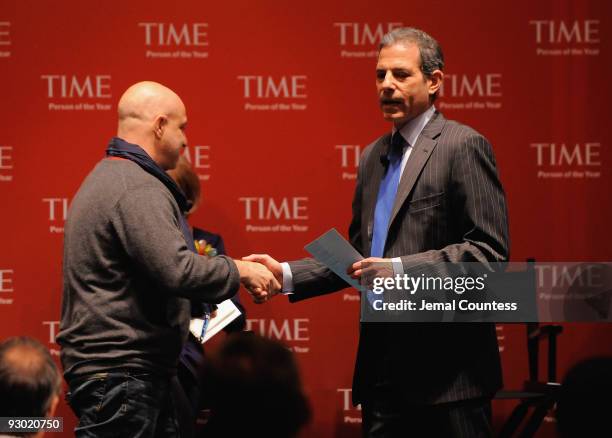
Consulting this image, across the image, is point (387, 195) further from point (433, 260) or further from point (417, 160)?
point (433, 260)

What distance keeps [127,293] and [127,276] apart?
0.20 ft

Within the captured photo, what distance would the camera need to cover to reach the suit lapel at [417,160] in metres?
3.14

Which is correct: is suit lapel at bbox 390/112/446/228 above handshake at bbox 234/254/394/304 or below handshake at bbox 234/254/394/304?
above

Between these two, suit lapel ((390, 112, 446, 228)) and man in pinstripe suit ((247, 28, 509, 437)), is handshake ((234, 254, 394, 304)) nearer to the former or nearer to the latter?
man in pinstripe suit ((247, 28, 509, 437))

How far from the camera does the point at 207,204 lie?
5.19 meters

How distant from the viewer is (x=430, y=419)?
10.0 feet

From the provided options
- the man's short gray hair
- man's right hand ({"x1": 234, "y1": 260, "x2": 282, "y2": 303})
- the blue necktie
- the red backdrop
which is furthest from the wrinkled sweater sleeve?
the red backdrop

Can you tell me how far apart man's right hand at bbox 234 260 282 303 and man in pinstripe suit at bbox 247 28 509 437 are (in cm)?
46

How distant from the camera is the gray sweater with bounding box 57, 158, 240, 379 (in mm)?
3086

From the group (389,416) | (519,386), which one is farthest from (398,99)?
(519,386)

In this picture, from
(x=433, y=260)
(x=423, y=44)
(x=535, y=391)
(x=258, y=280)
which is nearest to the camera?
(x=433, y=260)

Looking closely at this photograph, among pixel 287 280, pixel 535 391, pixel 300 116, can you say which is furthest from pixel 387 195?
pixel 300 116

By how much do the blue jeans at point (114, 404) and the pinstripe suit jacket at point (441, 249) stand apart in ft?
2.42

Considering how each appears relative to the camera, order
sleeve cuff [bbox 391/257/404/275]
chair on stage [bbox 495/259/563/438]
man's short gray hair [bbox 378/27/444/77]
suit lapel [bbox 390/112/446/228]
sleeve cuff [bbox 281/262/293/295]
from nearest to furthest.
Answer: sleeve cuff [bbox 391/257/404/275]
suit lapel [bbox 390/112/446/228]
man's short gray hair [bbox 378/27/444/77]
sleeve cuff [bbox 281/262/293/295]
chair on stage [bbox 495/259/563/438]
